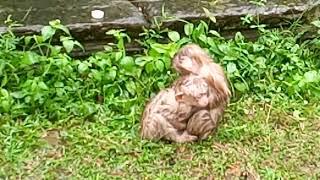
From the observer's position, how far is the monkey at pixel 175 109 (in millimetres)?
4223

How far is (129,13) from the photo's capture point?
16.6ft

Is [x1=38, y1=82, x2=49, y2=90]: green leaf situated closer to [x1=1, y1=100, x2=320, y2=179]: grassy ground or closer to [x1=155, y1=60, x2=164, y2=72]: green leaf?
[x1=1, y1=100, x2=320, y2=179]: grassy ground

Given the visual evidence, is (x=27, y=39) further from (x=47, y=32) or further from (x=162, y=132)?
(x=162, y=132)

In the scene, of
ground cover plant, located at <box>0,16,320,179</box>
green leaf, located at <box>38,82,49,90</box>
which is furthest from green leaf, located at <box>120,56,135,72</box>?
green leaf, located at <box>38,82,49,90</box>

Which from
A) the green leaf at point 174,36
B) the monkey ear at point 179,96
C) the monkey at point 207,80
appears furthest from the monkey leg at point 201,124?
the green leaf at point 174,36

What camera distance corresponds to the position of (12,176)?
4113 mm

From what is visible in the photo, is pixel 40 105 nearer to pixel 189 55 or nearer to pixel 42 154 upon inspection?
pixel 42 154

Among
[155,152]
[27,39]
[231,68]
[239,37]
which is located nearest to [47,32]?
[27,39]

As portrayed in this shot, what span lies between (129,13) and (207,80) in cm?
101

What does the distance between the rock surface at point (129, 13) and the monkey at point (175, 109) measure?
75cm

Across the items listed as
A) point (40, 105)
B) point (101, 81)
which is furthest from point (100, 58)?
point (40, 105)

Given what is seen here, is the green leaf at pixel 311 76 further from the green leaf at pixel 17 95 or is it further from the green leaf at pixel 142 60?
the green leaf at pixel 17 95

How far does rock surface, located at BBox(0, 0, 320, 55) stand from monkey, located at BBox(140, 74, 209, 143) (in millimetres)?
746

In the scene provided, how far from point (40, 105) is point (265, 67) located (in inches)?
52.7
